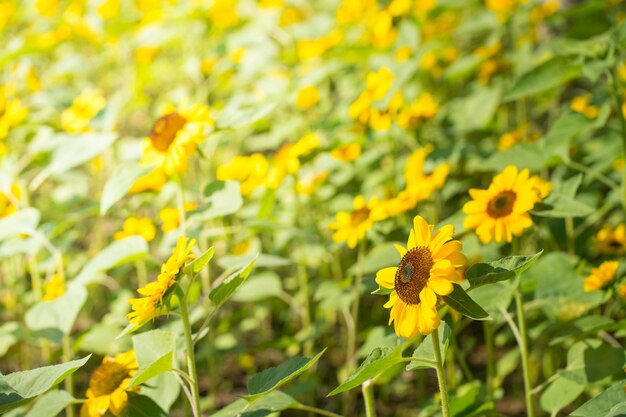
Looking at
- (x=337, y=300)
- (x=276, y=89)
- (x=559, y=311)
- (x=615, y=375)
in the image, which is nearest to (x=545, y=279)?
(x=559, y=311)

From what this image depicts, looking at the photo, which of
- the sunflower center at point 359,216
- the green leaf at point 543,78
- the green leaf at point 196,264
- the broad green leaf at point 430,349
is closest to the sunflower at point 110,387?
the green leaf at point 196,264

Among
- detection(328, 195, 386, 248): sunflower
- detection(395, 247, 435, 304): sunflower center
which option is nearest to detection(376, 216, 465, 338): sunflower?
detection(395, 247, 435, 304): sunflower center

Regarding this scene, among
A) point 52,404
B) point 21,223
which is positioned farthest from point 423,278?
point 21,223

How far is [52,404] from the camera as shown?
1.25m

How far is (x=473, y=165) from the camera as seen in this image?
2.17m

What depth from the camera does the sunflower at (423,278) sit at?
958 mm

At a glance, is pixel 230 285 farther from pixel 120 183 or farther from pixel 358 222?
pixel 358 222

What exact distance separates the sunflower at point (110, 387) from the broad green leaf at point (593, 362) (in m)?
0.83

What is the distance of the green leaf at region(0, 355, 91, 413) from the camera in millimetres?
1034

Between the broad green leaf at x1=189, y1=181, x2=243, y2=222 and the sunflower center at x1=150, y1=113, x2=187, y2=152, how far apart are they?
0.15 metres

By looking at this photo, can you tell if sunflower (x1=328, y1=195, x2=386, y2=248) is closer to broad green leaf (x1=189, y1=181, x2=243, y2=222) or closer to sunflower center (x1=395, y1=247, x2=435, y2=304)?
broad green leaf (x1=189, y1=181, x2=243, y2=222)

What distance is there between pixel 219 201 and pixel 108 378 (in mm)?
444

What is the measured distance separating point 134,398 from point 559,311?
913mm

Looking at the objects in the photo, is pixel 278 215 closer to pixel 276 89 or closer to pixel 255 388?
pixel 276 89
